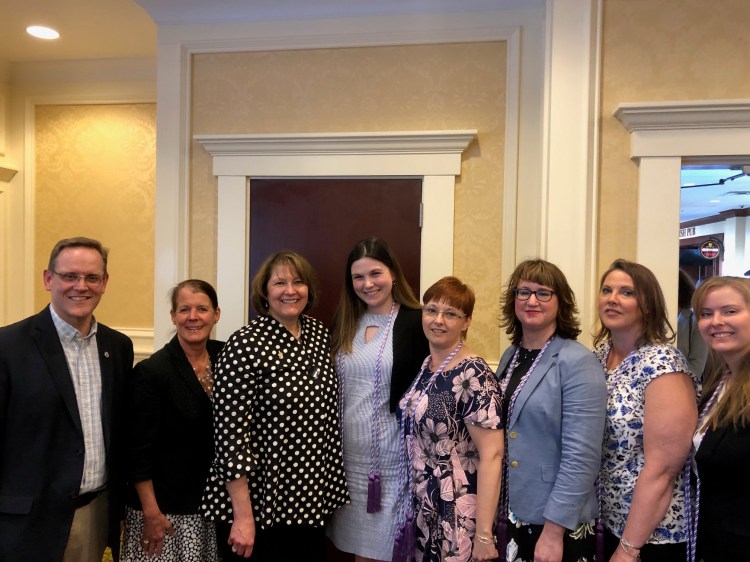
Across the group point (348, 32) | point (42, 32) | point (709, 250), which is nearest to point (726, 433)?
point (348, 32)

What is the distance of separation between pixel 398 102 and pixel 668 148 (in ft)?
4.18

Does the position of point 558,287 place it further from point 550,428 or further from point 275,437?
point 275,437

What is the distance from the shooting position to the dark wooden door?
9.30ft

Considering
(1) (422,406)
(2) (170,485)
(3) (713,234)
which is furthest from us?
(3) (713,234)

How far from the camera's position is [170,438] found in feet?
6.15

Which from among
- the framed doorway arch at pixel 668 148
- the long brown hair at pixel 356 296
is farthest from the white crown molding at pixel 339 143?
the long brown hair at pixel 356 296

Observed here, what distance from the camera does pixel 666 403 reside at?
154 cm

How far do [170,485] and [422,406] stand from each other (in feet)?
2.95

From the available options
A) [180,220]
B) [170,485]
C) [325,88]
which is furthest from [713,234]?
[170,485]

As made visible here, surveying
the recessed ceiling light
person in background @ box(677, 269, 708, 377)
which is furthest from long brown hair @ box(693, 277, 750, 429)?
the recessed ceiling light

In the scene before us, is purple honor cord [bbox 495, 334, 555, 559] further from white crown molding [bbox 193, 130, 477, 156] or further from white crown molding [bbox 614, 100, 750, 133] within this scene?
white crown molding [bbox 193, 130, 477, 156]

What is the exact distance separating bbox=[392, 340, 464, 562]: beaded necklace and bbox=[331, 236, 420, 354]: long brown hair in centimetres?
31

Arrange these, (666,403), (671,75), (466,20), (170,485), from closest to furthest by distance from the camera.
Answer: (666,403), (170,485), (671,75), (466,20)

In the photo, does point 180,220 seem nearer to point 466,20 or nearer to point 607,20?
point 466,20
